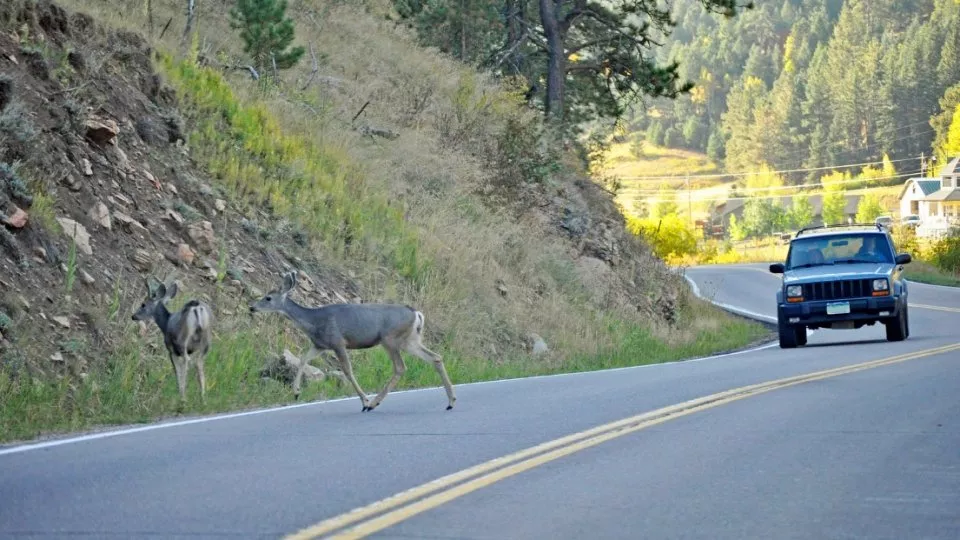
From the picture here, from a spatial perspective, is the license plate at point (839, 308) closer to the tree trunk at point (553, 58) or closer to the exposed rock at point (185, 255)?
the exposed rock at point (185, 255)

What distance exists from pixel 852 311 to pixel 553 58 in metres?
14.9

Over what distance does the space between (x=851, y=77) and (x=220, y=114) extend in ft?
512

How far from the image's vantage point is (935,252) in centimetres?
6378

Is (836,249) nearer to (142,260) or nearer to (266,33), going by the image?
(266,33)

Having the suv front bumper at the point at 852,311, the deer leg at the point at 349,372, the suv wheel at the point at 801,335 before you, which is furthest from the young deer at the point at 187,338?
the suv wheel at the point at 801,335

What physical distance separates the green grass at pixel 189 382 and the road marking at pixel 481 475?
103 inches

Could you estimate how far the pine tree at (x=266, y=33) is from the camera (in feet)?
89.1

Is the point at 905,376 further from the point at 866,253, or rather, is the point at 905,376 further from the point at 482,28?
the point at 482,28

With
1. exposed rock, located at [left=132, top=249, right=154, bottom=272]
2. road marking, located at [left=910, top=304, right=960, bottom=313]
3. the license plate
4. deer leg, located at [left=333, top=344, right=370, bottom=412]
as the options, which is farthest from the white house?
deer leg, located at [left=333, top=344, right=370, bottom=412]

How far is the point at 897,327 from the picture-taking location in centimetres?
2458

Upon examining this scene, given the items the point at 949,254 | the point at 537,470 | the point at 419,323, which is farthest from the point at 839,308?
the point at 949,254

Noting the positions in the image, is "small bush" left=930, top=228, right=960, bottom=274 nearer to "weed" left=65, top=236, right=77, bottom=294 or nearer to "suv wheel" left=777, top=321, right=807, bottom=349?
"suv wheel" left=777, top=321, right=807, bottom=349

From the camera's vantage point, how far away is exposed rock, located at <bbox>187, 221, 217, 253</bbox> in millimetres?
19609

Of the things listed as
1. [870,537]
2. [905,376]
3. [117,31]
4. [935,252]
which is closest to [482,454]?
[870,537]
